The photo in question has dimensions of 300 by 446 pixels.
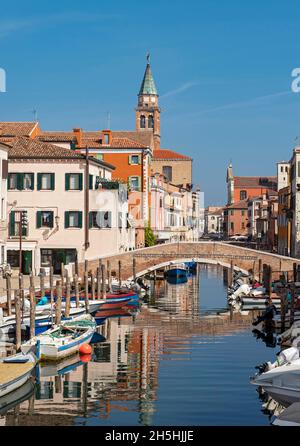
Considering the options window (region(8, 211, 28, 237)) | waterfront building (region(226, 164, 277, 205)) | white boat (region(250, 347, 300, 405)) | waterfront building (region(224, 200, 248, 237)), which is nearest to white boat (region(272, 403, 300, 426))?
white boat (region(250, 347, 300, 405))

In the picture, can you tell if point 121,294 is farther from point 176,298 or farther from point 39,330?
point 39,330

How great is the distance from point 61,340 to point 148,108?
8775 centimetres

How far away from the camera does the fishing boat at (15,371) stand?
843 inches

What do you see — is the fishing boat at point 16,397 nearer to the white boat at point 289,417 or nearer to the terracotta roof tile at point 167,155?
the white boat at point 289,417

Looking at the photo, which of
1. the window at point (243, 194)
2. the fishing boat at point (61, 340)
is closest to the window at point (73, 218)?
the fishing boat at point (61, 340)

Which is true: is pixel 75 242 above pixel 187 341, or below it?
above

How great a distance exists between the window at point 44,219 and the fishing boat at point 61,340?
59.9 ft

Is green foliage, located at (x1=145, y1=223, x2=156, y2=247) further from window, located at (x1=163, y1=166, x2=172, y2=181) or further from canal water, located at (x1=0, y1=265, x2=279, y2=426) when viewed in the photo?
window, located at (x1=163, y1=166, x2=172, y2=181)
